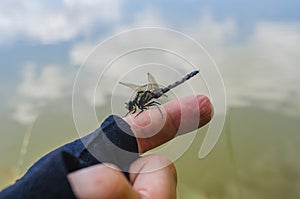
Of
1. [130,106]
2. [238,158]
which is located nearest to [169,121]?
[130,106]

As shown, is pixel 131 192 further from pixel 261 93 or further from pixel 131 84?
pixel 261 93

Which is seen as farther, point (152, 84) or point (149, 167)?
point (152, 84)

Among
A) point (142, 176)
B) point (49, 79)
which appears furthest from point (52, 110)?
point (142, 176)

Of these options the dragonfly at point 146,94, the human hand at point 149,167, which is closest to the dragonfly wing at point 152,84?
the dragonfly at point 146,94

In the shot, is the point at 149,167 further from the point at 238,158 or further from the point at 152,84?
the point at 238,158

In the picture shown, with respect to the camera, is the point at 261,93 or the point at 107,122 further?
the point at 261,93

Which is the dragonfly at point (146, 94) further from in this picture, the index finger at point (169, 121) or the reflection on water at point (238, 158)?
the reflection on water at point (238, 158)

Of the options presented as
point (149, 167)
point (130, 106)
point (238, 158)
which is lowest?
point (238, 158)

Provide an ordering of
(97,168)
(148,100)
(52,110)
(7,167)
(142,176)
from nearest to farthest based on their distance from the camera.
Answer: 1. (97,168)
2. (142,176)
3. (148,100)
4. (7,167)
5. (52,110)
